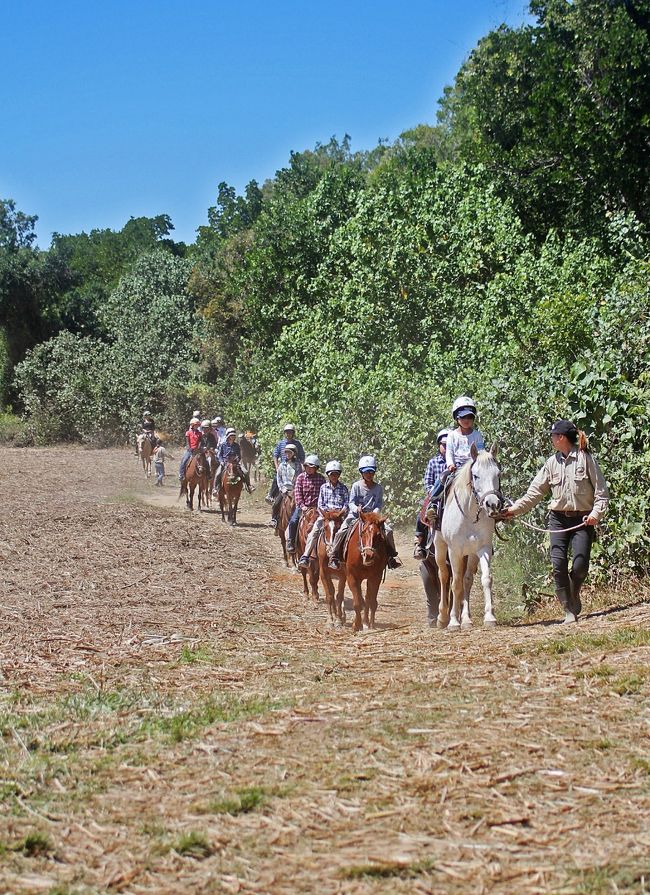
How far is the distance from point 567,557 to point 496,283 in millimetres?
13118

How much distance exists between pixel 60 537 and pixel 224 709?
13.1 metres

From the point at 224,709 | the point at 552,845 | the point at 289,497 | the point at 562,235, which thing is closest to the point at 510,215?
the point at 562,235

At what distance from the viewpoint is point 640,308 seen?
13.5 metres

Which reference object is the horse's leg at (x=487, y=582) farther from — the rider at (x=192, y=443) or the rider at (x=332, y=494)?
the rider at (x=192, y=443)

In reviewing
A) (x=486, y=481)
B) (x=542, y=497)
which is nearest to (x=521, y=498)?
(x=542, y=497)

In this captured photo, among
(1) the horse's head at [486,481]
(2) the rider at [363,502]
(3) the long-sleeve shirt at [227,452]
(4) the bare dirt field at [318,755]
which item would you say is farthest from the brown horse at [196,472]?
(1) the horse's head at [486,481]

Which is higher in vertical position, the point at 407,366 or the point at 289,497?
the point at 407,366

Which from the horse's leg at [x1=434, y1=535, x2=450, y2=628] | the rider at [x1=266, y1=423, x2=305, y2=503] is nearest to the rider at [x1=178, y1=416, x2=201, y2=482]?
the rider at [x1=266, y1=423, x2=305, y2=503]

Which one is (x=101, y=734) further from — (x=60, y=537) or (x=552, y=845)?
(x=60, y=537)

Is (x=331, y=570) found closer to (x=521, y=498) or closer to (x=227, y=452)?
(x=521, y=498)

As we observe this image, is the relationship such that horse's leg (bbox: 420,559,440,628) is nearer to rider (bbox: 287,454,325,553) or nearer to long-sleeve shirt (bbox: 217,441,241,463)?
rider (bbox: 287,454,325,553)

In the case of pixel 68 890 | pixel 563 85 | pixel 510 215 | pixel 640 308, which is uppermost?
pixel 563 85

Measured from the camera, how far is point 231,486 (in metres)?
24.6

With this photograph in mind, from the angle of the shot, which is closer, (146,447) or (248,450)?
(248,450)
